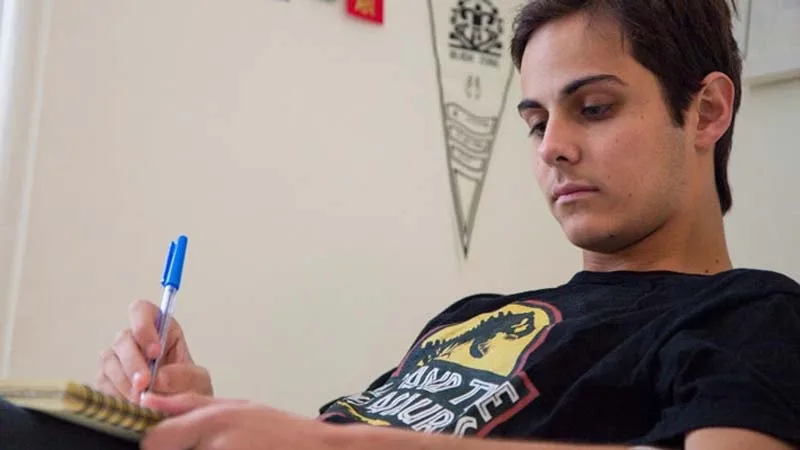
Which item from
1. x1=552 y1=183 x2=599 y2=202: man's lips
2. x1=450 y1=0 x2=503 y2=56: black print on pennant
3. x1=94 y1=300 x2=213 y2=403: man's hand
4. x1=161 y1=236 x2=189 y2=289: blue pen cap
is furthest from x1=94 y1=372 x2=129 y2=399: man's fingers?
x1=450 y1=0 x2=503 y2=56: black print on pennant

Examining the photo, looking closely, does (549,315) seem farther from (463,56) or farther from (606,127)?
(463,56)

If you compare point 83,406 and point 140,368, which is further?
point 140,368

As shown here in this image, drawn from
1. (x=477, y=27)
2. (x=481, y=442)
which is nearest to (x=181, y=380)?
(x=481, y=442)

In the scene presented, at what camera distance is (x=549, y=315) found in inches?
33.3

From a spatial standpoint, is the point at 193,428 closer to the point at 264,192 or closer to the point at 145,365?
the point at 145,365

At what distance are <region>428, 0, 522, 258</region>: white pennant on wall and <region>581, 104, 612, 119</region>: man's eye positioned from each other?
0.53 meters

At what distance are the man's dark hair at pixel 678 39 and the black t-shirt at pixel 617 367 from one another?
0.61 ft

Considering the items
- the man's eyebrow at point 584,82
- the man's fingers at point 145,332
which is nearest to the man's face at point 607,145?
the man's eyebrow at point 584,82

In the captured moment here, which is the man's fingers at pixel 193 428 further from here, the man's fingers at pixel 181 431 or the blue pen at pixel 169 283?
the blue pen at pixel 169 283

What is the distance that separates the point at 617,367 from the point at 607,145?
233mm

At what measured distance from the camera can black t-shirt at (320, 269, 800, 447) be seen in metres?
0.62

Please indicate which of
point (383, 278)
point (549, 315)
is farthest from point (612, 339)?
point (383, 278)

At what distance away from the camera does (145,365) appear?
0.79 meters

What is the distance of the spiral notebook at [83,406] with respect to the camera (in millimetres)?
506
